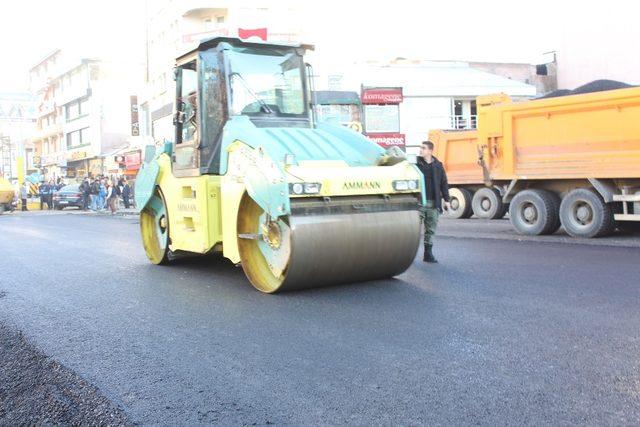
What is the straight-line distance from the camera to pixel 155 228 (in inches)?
372

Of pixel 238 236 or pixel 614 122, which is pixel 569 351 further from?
pixel 614 122

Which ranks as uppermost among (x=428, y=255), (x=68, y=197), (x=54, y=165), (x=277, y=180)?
(x=54, y=165)

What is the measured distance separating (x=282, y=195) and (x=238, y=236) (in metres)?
1.10

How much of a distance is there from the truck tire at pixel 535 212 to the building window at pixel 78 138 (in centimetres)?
5551

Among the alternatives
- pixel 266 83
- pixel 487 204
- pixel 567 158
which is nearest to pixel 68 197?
pixel 487 204

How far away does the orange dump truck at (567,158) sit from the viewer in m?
11.0

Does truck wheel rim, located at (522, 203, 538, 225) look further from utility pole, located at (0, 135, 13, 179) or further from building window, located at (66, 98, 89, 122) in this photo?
utility pole, located at (0, 135, 13, 179)

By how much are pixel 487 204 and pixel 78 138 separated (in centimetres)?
5645

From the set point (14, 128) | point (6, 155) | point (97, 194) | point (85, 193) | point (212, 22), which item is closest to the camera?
point (97, 194)

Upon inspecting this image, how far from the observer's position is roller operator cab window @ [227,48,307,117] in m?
7.33

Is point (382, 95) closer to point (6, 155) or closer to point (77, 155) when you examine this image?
point (77, 155)

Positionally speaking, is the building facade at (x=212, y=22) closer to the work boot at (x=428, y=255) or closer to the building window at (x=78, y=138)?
the building window at (x=78, y=138)

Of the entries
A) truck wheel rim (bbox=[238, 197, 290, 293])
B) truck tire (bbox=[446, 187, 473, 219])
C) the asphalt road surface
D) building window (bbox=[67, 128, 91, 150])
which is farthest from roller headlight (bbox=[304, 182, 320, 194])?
building window (bbox=[67, 128, 91, 150])

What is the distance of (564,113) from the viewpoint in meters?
11.9
